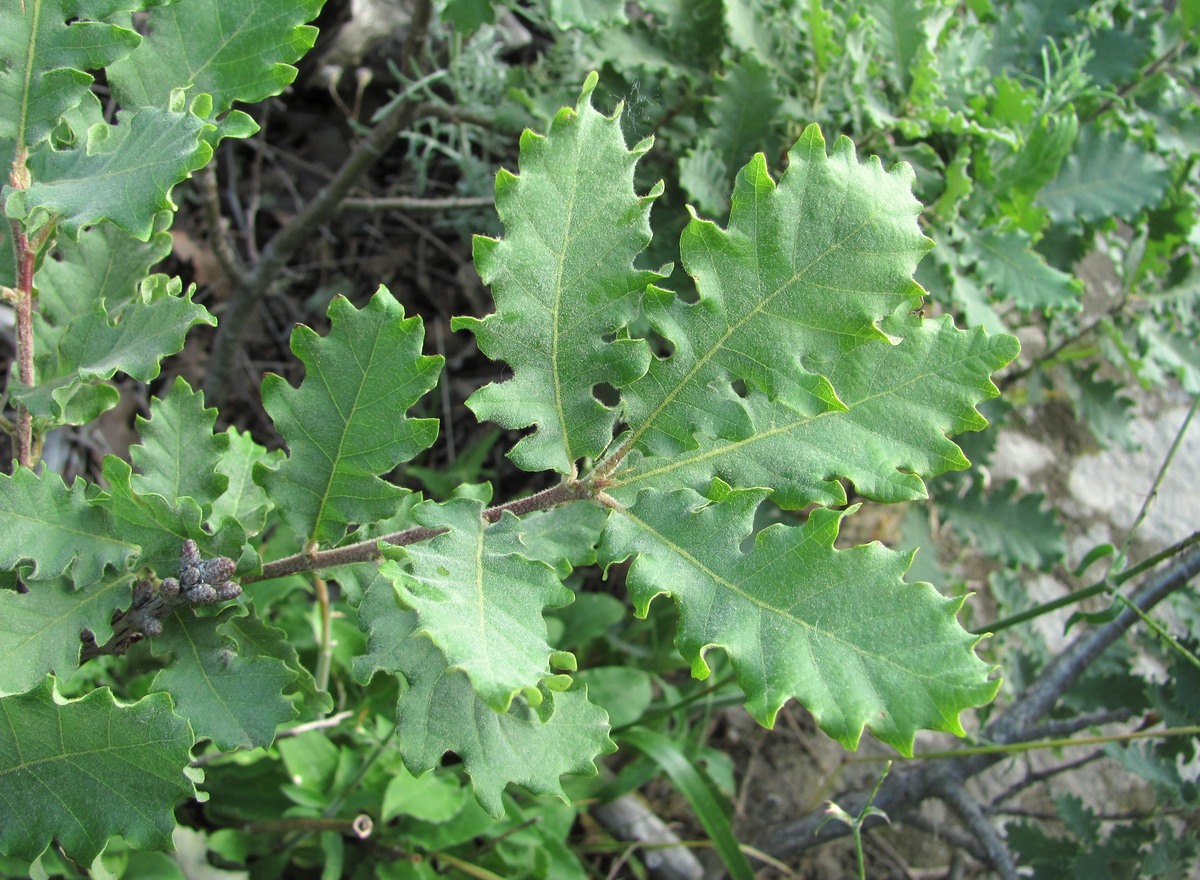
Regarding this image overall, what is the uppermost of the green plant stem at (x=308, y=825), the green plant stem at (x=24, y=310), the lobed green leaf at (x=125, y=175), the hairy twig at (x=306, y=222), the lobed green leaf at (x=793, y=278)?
the lobed green leaf at (x=793, y=278)

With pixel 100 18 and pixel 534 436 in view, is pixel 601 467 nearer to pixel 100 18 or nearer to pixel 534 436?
pixel 534 436

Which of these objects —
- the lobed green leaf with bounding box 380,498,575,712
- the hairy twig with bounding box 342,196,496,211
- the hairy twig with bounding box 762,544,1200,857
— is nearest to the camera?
the lobed green leaf with bounding box 380,498,575,712

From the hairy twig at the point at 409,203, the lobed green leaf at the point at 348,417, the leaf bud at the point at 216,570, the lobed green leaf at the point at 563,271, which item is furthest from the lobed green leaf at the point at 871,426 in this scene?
the hairy twig at the point at 409,203

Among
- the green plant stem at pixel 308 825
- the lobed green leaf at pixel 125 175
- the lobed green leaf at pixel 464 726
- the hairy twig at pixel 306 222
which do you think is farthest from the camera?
the hairy twig at pixel 306 222

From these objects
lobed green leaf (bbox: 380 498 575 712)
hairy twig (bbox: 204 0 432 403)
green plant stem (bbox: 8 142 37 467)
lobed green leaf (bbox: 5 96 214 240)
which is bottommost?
hairy twig (bbox: 204 0 432 403)

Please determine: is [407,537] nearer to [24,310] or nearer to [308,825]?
[24,310]

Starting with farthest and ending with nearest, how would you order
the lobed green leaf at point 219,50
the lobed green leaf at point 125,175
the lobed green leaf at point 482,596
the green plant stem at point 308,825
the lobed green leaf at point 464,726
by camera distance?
the green plant stem at point 308,825 < the lobed green leaf at point 219,50 < the lobed green leaf at point 464,726 < the lobed green leaf at point 125,175 < the lobed green leaf at point 482,596

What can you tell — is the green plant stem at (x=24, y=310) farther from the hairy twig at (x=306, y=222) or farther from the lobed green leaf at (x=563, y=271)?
the hairy twig at (x=306, y=222)

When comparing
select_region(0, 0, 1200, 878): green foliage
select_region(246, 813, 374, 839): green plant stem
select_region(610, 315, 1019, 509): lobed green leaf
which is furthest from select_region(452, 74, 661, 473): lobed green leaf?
select_region(246, 813, 374, 839): green plant stem

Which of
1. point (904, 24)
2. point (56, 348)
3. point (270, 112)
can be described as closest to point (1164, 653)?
point (904, 24)

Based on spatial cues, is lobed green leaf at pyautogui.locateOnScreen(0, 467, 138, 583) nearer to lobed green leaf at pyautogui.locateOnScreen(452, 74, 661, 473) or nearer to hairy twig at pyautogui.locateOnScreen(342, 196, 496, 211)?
lobed green leaf at pyautogui.locateOnScreen(452, 74, 661, 473)
